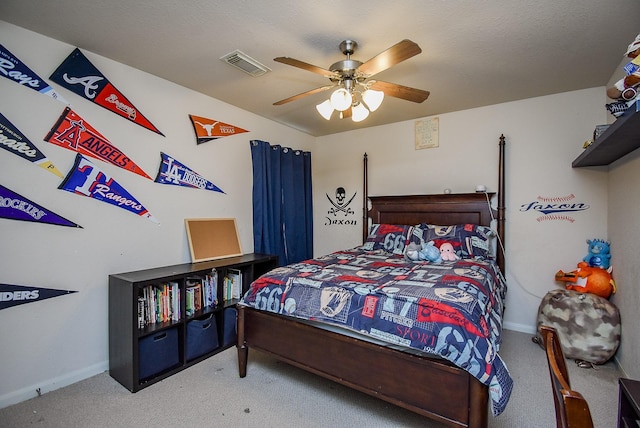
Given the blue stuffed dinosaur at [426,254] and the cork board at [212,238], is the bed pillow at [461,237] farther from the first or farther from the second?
the cork board at [212,238]

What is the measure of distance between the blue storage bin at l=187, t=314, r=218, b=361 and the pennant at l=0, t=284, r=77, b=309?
946 mm

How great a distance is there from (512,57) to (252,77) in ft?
6.73

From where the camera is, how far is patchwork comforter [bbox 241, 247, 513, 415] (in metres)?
1.46

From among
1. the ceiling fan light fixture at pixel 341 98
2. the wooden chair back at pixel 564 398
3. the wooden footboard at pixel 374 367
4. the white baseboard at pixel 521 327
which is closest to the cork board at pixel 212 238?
the wooden footboard at pixel 374 367

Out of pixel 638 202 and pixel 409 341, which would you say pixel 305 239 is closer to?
pixel 409 341

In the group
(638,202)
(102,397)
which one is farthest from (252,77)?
(638,202)

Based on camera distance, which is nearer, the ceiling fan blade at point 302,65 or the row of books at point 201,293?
the ceiling fan blade at point 302,65

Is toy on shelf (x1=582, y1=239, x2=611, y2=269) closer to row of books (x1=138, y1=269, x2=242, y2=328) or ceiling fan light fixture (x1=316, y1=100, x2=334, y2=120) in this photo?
ceiling fan light fixture (x1=316, y1=100, x2=334, y2=120)

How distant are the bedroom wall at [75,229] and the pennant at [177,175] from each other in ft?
0.18

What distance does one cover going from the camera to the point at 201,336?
2516 mm

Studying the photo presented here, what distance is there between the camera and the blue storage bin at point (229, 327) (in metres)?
2.72

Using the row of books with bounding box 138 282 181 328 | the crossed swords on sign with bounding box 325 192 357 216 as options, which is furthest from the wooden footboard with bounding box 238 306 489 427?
the crossed swords on sign with bounding box 325 192 357 216

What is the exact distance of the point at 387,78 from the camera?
8.53 ft

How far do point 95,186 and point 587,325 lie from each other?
391 cm
